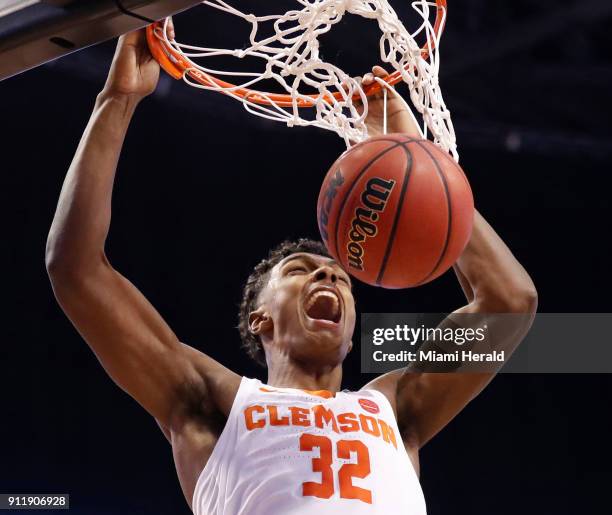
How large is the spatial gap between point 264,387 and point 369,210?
23.5 inches

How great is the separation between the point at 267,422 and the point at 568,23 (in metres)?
3.38

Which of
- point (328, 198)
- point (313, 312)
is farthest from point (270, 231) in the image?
point (328, 198)

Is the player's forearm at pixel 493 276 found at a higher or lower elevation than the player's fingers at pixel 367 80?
lower

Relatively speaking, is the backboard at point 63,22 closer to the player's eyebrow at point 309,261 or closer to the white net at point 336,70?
the white net at point 336,70

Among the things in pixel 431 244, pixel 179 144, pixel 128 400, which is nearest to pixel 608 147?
pixel 179 144

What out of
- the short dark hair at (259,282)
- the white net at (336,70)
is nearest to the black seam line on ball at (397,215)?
the white net at (336,70)

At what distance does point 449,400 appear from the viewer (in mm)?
2293

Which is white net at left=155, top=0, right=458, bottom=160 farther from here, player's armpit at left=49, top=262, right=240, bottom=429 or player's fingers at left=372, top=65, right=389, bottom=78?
player's armpit at left=49, top=262, right=240, bottom=429

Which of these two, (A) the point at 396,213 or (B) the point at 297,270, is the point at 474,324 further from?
(A) the point at 396,213

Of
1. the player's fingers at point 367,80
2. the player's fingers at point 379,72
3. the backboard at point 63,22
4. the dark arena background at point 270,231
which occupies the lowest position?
the dark arena background at point 270,231

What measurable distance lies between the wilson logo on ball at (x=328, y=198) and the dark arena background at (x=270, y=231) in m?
2.15

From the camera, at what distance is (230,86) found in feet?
7.75

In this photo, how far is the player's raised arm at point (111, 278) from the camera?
1957mm

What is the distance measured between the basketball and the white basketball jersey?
38 centimetres
